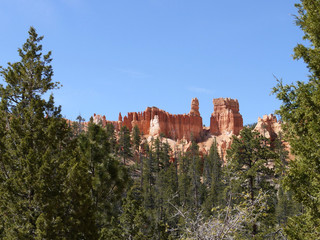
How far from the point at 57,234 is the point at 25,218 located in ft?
3.95

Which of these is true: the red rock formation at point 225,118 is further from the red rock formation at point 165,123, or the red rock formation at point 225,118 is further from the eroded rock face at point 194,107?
the eroded rock face at point 194,107

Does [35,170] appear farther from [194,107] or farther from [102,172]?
[194,107]

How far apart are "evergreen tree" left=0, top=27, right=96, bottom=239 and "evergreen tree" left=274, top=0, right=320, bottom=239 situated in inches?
275

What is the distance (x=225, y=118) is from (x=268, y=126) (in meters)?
20.8

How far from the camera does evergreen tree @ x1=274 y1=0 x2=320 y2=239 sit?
822 centimetres

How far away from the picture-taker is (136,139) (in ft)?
260

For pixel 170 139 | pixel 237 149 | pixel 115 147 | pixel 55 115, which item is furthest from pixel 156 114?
pixel 55 115

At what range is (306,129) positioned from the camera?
→ 29.6 feet

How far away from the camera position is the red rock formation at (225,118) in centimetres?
10412

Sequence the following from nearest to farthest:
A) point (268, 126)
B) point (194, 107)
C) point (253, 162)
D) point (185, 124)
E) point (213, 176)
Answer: point (253, 162) < point (213, 176) < point (268, 126) < point (185, 124) < point (194, 107)

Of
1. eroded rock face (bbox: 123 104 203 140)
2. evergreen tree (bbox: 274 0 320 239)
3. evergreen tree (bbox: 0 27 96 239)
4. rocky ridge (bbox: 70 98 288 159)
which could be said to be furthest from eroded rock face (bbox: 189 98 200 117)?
evergreen tree (bbox: 274 0 320 239)

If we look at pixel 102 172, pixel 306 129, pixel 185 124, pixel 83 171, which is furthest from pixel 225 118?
pixel 306 129

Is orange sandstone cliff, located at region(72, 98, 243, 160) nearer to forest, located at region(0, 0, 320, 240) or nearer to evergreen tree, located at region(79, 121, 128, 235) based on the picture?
evergreen tree, located at region(79, 121, 128, 235)

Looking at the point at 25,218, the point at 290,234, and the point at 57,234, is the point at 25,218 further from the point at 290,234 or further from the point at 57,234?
the point at 290,234
